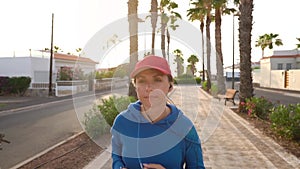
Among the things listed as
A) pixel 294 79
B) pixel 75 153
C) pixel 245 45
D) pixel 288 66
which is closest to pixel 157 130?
pixel 75 153

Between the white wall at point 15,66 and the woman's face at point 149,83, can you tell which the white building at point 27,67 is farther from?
the woman's face at point 149,83

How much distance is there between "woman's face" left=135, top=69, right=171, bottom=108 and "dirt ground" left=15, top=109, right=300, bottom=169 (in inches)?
177

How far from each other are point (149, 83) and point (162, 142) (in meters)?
0.34

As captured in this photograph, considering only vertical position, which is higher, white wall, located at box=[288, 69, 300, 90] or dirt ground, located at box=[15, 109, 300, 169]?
white wall, located at box=[288, 69, 300, 90]

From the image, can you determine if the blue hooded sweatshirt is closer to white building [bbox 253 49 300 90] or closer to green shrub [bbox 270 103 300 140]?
green shrub [bbox 270 103 300 140]

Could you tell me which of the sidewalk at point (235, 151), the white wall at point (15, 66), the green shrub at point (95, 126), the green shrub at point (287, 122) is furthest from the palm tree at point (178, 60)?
the white wall at point (15, 66)

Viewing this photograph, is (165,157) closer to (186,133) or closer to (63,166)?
(186,133)

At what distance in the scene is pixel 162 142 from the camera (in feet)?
5.59

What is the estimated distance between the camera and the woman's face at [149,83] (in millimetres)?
1711

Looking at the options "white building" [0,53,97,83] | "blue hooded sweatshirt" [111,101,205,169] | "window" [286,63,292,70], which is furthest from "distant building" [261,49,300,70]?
"blue hooded sweatshirt" [111,101,205,169]

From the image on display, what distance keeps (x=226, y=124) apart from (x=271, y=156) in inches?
184

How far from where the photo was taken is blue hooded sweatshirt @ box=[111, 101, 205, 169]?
1.71m

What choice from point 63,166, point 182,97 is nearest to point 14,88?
point 63,166

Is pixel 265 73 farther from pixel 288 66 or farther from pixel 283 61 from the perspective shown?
pixel 288 66
